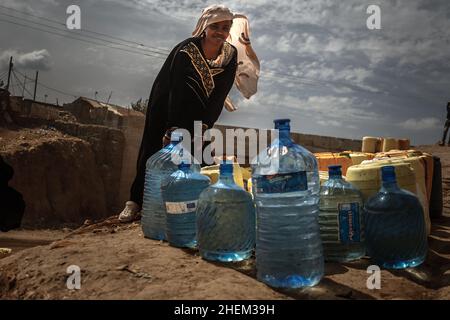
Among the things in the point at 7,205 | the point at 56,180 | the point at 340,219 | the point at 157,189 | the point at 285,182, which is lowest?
the point at 56,180

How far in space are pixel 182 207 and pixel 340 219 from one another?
1.11m

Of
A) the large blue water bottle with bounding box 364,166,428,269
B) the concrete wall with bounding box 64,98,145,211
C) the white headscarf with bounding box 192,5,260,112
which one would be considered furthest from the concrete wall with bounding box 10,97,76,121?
the large blue water bottle with bounding box 364,166,428,269

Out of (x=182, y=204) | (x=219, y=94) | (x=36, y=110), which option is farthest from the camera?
(x=36, y=110)

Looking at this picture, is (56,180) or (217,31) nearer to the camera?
(217,31)

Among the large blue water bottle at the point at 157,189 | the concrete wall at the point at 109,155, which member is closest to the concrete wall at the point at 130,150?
the concrete wall at the point at 109,155

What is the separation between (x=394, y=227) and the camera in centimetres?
237

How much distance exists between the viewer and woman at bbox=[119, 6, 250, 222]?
Answer: 3.79 m

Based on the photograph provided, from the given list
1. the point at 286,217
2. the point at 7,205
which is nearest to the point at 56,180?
the point at 7,205

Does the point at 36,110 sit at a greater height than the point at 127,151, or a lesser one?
greater

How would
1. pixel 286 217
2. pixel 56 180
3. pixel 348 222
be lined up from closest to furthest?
pixel 286 217 < pixel 348 222 < pixel 56 180

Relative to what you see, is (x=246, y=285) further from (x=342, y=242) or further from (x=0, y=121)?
(x=0, y=121)

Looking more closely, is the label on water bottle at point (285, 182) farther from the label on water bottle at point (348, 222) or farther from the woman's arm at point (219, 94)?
the woman's arm at point (219, 94)

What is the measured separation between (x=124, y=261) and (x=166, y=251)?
0.39 meters

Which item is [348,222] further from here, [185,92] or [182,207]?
[185,92]
